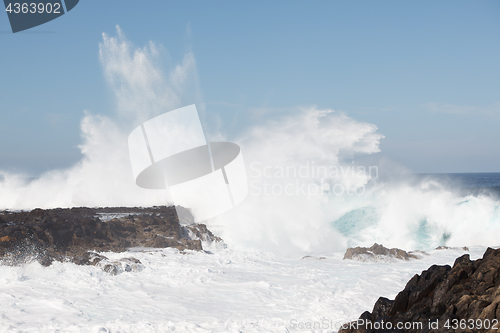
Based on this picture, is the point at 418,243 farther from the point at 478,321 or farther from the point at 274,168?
the point at 478,321

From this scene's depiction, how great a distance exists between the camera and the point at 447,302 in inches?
206

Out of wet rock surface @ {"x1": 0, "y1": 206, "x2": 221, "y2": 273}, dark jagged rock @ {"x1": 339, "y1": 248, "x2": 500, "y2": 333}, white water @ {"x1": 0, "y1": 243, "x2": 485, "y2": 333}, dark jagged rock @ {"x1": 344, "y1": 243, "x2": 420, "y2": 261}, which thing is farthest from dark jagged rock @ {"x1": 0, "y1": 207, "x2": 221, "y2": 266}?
dark jagged rock @ {"x1": 339, "y1": 248, "x2": 500, "y2": 333}

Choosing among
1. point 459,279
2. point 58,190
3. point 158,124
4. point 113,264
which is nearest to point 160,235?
point 113,264

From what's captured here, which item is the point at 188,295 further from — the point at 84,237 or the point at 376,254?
the point at 376,254

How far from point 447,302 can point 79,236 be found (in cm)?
1192

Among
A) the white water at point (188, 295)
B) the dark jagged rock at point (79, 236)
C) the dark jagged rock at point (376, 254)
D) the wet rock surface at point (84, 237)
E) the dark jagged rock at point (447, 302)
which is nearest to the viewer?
the dark jagged rock at point (447, 302)

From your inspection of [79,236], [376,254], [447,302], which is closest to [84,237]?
[79,236]

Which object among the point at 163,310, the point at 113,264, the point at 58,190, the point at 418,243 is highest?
the point at 58,190

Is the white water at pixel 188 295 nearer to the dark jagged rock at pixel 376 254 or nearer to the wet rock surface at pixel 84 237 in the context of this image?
the wet rock surface at pixel 84 237

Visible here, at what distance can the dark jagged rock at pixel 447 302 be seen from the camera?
15.0 feet

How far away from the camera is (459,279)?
558 cm

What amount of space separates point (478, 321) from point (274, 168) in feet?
67.1

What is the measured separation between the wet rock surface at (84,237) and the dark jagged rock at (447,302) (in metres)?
7.26

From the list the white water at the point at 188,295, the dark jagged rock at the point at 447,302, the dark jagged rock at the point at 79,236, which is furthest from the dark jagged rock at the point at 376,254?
the dark jagged rock at the point at 447,302
